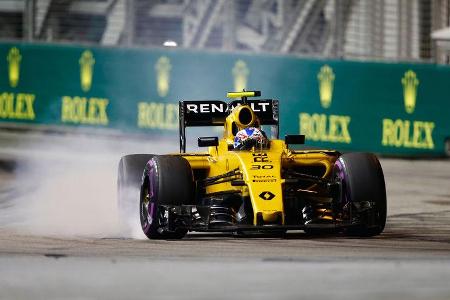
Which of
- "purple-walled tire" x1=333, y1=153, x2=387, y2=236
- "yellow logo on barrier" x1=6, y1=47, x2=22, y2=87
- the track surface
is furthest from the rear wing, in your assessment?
"yellow logo on barrier" x1=6, y1=47, x2=22, y2=87

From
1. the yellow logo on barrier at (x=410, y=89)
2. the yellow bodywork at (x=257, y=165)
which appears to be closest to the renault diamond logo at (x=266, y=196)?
the yellow bodywork at (x=257, y=165)

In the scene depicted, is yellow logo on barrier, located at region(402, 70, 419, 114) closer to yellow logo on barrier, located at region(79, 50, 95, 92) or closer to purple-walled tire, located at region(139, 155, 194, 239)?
yellow logo on barrier, located at region(79, 50, 95, 92)

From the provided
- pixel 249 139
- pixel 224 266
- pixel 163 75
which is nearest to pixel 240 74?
pixel 163 75

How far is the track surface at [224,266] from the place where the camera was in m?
8.25

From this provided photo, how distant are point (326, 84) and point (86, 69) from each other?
4712mm

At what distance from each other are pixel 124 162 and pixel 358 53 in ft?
41.0

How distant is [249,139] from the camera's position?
13.1 metres

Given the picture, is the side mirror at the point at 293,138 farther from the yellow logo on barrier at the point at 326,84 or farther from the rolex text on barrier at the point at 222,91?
the yellow logo on barrier at the point at 326,84

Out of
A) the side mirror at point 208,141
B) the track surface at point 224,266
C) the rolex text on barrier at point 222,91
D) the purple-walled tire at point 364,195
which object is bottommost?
the track surface at point 224,266

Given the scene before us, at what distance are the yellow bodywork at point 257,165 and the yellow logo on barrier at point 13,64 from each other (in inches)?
576

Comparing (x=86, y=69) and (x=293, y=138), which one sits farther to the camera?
(x=86, y=69)

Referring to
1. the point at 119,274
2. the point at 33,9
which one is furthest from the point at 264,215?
the point at 33,9

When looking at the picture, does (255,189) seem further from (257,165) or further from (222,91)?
(222,91)

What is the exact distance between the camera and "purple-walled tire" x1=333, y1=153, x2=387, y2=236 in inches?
507
